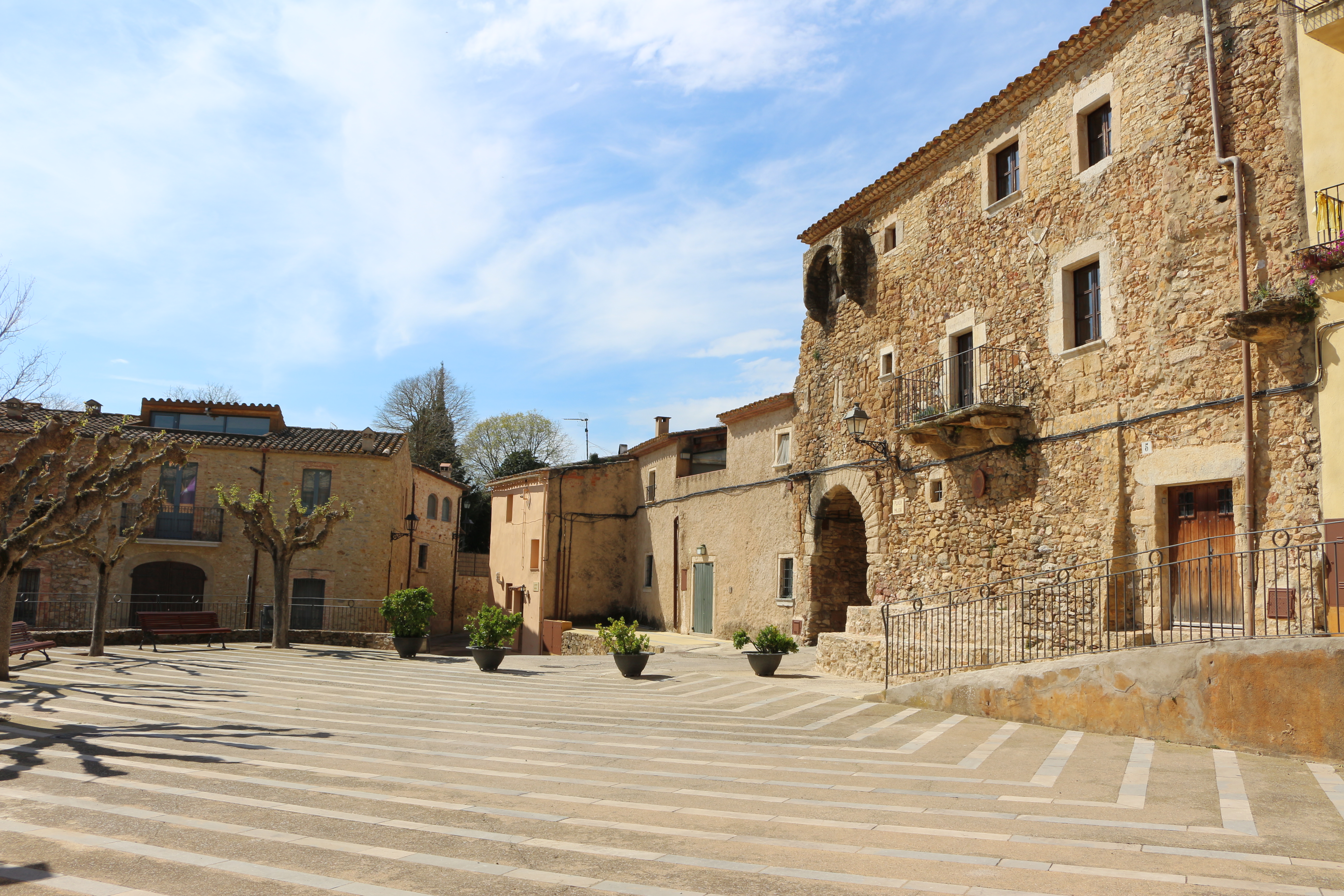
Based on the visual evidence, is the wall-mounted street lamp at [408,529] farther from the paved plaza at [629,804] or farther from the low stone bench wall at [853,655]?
the paved plaza at [629,804]

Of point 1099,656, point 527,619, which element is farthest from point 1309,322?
point 527,619

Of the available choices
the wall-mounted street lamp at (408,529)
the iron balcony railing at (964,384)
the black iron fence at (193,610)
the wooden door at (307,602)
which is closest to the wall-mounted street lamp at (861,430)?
the iron balcony railing at (964,384)

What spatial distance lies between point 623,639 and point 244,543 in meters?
16.9

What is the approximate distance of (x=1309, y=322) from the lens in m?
9.98

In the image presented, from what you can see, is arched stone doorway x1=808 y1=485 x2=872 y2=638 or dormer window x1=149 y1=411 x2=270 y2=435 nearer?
arched stone doorway x1=808 y1=485 x2=872 y2=638

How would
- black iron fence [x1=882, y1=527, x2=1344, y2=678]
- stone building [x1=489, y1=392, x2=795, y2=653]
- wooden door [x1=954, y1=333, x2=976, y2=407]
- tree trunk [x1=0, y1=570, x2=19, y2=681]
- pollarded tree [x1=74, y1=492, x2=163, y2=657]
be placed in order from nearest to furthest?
black iron fence [x1=882, y1=527, x2=1344, y2=678], tree trunk [x1=0, y1=570, x2=19, y2=681], wooden door [x1=954, y1=333, x2=976, y2=407], pollarded tree [x1=74, y1=492, x2=163, y2=657], stone building [x1=489, y1=392, x2=795, y2=653]

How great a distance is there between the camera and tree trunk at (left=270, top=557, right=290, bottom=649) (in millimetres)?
19250

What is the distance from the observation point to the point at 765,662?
14609 millimetres

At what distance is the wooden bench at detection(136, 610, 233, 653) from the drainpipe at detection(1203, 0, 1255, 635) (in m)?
19.1

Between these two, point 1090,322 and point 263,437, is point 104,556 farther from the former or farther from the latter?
point 1090,322

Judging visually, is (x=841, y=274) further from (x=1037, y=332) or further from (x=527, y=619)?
(x=527, y=619)

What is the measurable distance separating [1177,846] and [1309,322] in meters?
7.60

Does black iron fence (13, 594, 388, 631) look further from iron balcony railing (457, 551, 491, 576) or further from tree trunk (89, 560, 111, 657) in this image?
iron balcony railing (457, 551, 491, 576)

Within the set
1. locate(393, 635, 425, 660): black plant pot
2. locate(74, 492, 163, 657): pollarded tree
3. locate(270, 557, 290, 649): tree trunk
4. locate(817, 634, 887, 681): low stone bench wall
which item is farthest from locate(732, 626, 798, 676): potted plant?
locate(74, 492, 163, 657): pollarded tree
